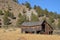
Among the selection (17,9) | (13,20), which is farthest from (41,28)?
(17,9)

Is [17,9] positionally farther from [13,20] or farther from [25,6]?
[13,20]

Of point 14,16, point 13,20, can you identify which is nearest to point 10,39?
point 13,20

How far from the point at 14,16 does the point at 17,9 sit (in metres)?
16.2

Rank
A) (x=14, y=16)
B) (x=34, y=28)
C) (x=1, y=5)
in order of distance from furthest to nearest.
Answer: (x=1, y=5) < (x=14, y=16) < (x=34, y=28)

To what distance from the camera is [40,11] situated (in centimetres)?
12962

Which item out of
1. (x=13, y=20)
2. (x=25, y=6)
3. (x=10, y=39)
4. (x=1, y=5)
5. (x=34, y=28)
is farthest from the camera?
(x=25, y=6)

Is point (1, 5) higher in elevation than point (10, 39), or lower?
higher

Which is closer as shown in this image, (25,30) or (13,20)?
(25,30)

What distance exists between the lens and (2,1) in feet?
477

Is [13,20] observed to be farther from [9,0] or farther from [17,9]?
[9,0]

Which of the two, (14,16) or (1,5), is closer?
(14,16)

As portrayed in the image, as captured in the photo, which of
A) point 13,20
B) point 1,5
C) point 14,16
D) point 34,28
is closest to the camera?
point 34,28

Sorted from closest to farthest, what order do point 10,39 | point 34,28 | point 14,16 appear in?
point 10,39, point 34,28, point 14,16

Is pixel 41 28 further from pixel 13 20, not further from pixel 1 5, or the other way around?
pixel 1 5
